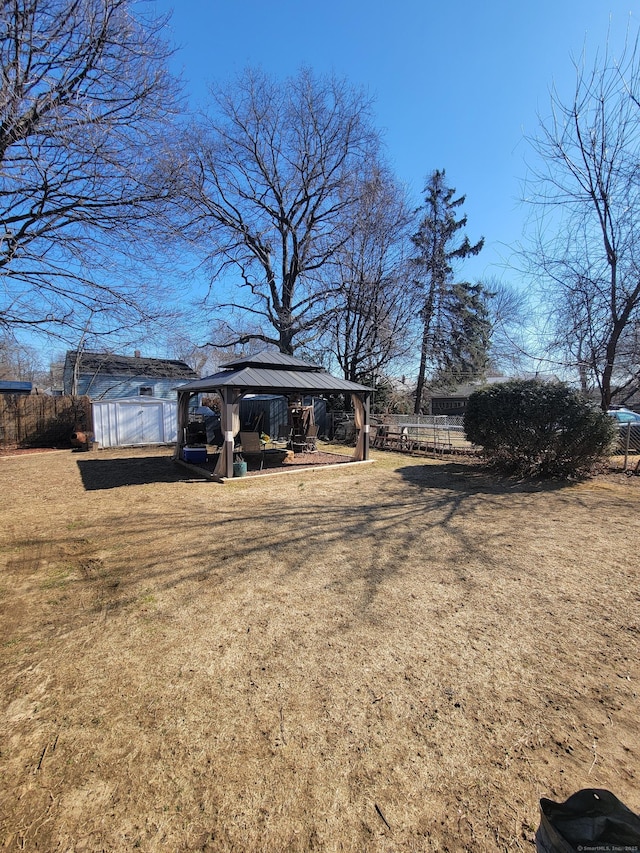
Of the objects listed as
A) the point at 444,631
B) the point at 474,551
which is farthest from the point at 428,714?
the point at 474,551

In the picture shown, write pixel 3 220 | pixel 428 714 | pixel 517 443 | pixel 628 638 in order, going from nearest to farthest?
pixel 428 714 → pixel 628 638 → pixel 3 220 → pixel 517 443

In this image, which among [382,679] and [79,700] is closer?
[79,700]

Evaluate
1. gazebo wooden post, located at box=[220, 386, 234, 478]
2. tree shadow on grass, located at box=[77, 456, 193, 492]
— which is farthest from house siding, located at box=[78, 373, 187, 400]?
gazebo wooden post, located at box=[220, 386, 234, 478]

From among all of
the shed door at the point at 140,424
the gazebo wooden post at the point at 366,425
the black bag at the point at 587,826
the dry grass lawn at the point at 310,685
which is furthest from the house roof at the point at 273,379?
the black bag at the point at 587,826

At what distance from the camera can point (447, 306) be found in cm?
2398

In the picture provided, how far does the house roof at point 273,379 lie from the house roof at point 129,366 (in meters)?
12.8

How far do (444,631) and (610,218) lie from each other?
1086 centimetres

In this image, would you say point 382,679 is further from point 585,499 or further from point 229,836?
point 585,499

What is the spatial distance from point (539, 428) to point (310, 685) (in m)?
8.00

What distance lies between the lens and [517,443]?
29.6 ft

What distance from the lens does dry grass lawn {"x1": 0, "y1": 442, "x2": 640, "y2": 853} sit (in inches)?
65.2

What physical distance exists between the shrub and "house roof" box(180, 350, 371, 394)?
359 cm

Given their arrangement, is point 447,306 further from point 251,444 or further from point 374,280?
point 251,444

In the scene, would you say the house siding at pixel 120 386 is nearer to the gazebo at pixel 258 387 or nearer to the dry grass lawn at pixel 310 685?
the gazebo at pixel 258 387
